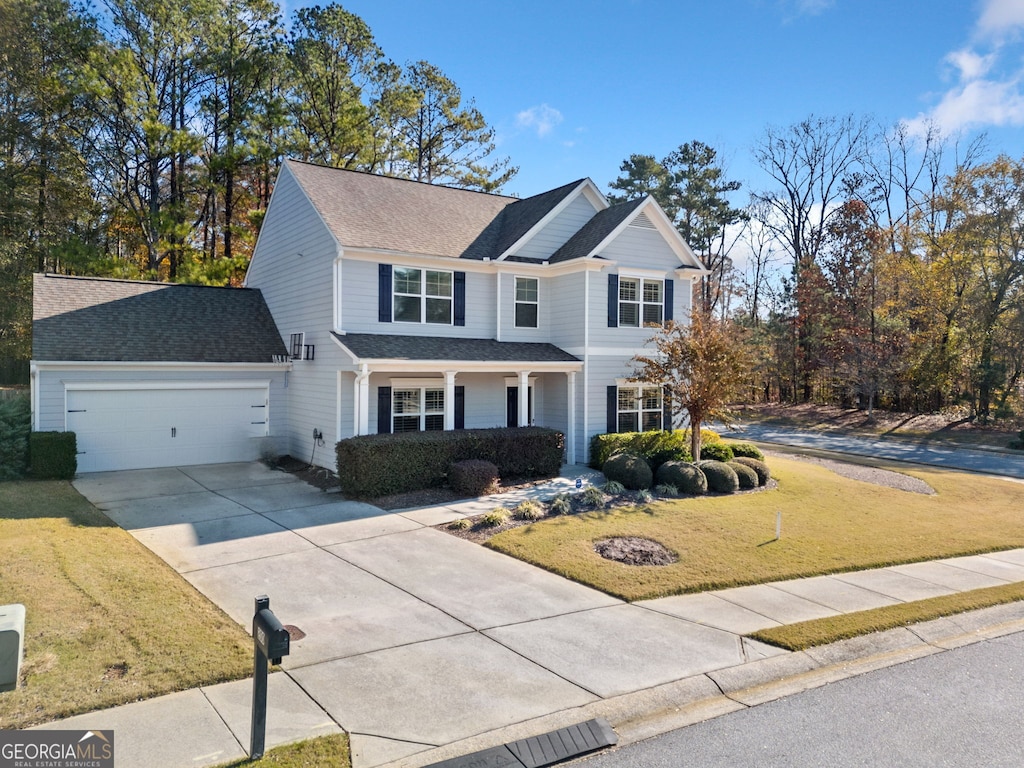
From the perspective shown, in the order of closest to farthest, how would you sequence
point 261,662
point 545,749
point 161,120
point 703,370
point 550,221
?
point 261,662 → point 545,749 → point 703,370 → point 550,221 → point 161,120

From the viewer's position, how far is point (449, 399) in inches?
634

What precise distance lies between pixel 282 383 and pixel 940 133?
127ft

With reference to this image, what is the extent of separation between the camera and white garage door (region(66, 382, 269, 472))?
51.4ft

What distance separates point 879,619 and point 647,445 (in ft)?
33.8

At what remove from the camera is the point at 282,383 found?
1858cm

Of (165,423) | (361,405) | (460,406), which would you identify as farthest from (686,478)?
(165,423)

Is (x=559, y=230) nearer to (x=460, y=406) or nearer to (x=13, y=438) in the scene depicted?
(x=460, y=406)

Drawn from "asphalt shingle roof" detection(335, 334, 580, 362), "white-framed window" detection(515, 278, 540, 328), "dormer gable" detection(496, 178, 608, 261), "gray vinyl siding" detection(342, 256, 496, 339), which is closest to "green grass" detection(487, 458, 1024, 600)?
"asphalt shingle roof" detection(335, 334, 580, 362)

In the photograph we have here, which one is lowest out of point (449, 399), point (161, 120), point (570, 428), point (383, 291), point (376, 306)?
point (570, 428)

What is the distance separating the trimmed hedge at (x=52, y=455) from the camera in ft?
47.5

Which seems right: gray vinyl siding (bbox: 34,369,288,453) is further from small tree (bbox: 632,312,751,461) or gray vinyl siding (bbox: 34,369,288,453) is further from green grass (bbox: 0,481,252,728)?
small tree (bbox: 632,312,751,461)

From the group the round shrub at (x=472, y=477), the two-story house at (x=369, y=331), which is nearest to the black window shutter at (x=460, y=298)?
the two-story house at (x=369, y=331)

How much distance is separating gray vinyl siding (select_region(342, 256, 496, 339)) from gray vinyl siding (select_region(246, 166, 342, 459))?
1.40ft

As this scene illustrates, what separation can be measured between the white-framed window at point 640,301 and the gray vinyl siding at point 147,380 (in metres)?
10.0
